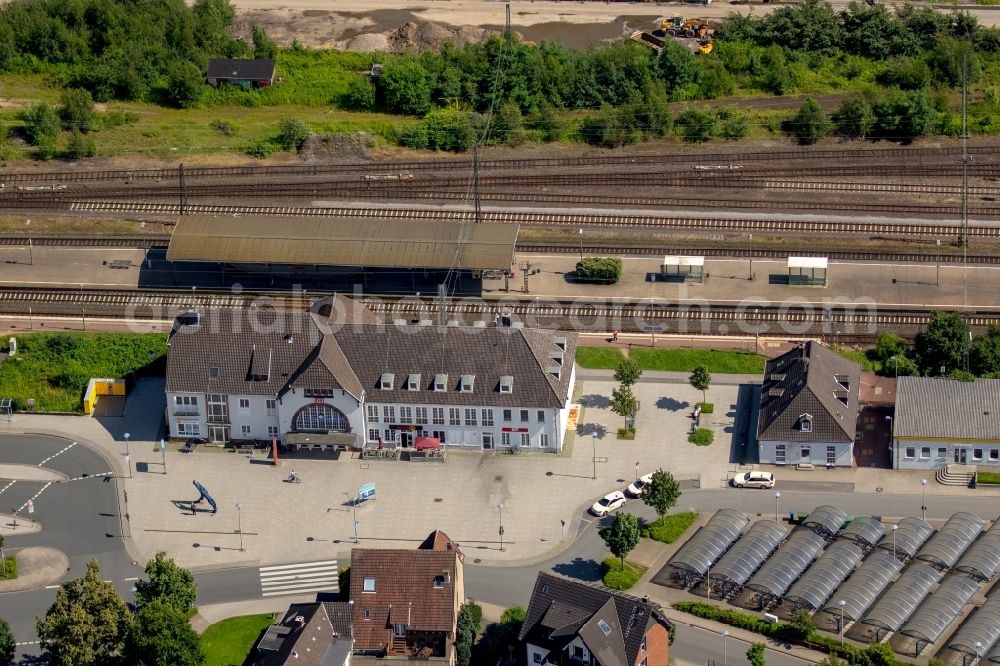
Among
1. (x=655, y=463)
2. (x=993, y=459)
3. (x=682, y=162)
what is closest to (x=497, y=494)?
(x=655, y=463)

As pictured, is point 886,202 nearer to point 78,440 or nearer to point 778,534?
point 778,534

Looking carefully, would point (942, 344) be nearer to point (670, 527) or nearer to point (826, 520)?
point (826, 520)

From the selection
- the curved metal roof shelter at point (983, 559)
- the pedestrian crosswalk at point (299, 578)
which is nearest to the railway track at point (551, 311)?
the pedestrian crosswalk at point (299, 578)

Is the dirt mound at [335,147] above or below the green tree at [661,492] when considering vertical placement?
above

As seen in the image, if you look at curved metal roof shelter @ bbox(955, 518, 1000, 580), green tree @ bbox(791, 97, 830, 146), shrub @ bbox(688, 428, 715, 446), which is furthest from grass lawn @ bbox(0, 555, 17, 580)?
green tree @ bbox(791, 97, 830, 146)

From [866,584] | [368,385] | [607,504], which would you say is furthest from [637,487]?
[368,385]

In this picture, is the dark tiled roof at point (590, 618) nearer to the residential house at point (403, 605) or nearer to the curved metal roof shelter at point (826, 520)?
the residential house at point (403, 605)

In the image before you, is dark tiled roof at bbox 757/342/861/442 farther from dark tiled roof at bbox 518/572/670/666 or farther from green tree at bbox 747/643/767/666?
dark tiled roof at bbox 518/572/670/666

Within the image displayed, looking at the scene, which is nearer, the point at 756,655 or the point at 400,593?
the point at 756,655
